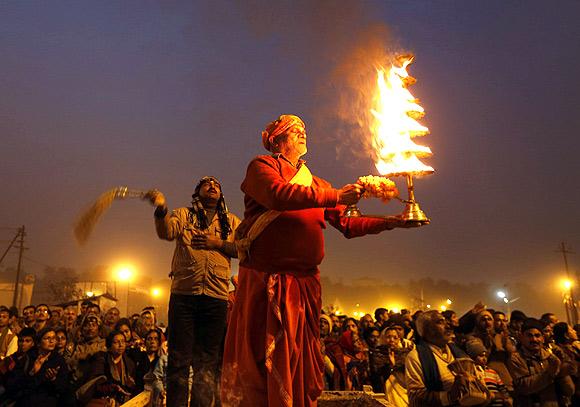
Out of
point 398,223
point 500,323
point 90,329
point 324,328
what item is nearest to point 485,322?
point 500,323

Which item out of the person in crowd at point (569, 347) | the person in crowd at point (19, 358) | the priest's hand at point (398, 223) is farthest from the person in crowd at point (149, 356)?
the person in crowd at point (569, 347)

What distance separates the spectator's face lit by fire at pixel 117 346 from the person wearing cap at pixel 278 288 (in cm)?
492

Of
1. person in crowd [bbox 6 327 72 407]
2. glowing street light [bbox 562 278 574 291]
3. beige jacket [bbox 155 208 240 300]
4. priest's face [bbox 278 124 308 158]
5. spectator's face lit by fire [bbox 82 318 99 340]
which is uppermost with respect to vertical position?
glowing street light [bbox 562 278 574 291]

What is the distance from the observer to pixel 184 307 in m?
4.04

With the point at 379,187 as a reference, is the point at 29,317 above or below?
below

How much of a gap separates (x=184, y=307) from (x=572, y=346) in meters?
7.36

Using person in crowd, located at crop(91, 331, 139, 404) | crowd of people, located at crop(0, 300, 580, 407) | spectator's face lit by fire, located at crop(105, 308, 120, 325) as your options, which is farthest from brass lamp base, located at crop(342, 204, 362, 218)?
spectator's face lit by fire, located at crop(105, 308, 120, 325)

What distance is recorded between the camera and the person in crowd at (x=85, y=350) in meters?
6.94

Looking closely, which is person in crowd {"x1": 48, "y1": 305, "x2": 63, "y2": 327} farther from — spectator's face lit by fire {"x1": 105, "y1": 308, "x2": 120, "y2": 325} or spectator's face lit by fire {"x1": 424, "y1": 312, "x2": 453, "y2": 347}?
spectator's face lit by fire {"x1": 424, "y1": 312, "x2": 453, "y2": 347}

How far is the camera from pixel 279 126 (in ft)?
11.1

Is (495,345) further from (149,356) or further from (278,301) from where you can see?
(149,356)

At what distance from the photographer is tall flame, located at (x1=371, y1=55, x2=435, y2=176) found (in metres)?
3.19

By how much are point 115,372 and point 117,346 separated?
1.38 feet

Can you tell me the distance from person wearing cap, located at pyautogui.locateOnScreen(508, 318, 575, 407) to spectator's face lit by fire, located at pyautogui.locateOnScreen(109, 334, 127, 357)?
6.09 meters
